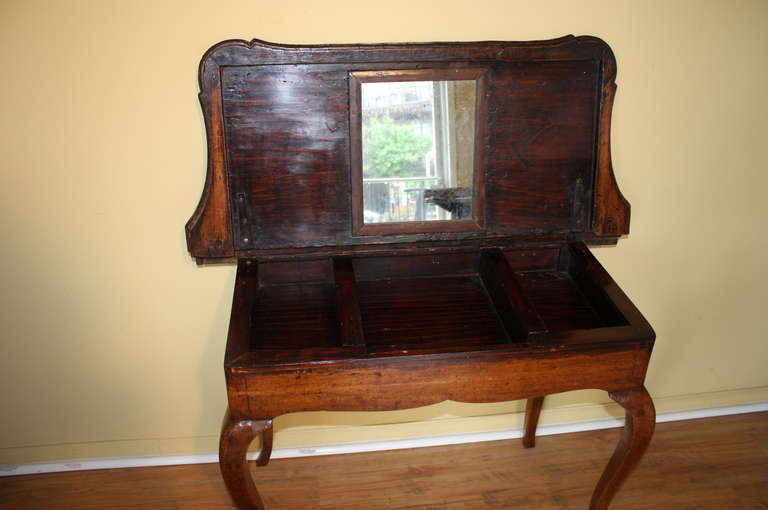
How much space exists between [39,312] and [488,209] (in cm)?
144

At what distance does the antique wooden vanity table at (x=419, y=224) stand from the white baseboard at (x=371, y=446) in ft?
1.80

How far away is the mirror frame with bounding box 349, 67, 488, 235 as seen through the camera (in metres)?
1.56

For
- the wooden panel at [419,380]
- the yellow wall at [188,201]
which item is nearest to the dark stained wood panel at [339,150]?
the yellow wall at [188,201]

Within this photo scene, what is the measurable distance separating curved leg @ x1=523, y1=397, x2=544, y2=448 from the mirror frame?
79 centimetres

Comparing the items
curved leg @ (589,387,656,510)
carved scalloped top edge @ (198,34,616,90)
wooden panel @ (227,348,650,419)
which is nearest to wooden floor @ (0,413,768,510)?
curved leg @ (589,387,656,510)

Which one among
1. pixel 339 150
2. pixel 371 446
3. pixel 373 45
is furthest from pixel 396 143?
pixel 371 446

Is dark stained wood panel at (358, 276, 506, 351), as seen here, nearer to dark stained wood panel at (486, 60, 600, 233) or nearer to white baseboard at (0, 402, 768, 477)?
dark stained wood panel at (486, 60, 600, 233)

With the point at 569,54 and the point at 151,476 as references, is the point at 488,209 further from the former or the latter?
the point at 151,476

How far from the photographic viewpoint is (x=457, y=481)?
2.01 m

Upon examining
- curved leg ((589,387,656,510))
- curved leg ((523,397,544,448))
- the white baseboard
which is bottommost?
the white baseboard

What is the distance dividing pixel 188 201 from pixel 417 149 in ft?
2.31

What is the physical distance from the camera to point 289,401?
1.37 m

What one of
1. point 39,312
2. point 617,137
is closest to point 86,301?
point 39,312

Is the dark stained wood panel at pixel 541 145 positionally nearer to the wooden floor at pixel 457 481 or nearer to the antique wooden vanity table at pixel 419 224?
the antique wooden vanity table at pixel 419 224
